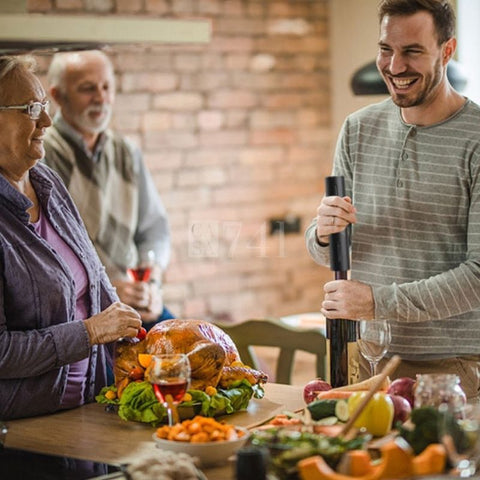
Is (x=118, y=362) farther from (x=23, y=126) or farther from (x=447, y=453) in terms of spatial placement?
(x=447, y=453)

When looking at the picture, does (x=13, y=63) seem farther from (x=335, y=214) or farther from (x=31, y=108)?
(x=335, y=214)

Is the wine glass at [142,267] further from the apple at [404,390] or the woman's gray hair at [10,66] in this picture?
the apple at [404,390]

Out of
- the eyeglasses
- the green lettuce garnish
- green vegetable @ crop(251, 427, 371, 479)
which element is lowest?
the green lettuce garnish

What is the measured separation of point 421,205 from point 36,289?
3.46ft

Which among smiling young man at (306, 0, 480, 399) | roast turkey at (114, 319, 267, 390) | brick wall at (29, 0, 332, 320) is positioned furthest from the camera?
brick wall at (29, 0, 332, 320)

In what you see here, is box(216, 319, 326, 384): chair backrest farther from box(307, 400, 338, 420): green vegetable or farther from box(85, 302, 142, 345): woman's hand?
box(307, 400, 338, 420): green vegetable

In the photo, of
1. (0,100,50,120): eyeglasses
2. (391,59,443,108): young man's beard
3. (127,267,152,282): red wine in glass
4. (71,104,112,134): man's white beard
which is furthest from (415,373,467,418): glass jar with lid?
(71,104,112,134): man's white beard

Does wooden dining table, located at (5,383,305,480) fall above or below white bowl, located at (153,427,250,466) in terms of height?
below

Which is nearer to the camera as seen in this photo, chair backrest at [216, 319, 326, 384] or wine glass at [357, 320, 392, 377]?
wine glass at [357, 320, 392, 377]

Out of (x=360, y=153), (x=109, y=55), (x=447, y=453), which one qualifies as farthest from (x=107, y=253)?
(x=447, y=453)

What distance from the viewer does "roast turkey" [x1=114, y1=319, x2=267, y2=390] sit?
2418 mm

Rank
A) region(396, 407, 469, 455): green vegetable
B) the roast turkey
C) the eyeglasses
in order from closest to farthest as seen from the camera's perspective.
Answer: region(396, 407, 469, 455): green vegetable
the roast turkey
the eyeglasses

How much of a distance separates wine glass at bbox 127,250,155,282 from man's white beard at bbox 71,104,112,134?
60cm

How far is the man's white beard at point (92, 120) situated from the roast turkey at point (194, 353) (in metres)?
2.17
